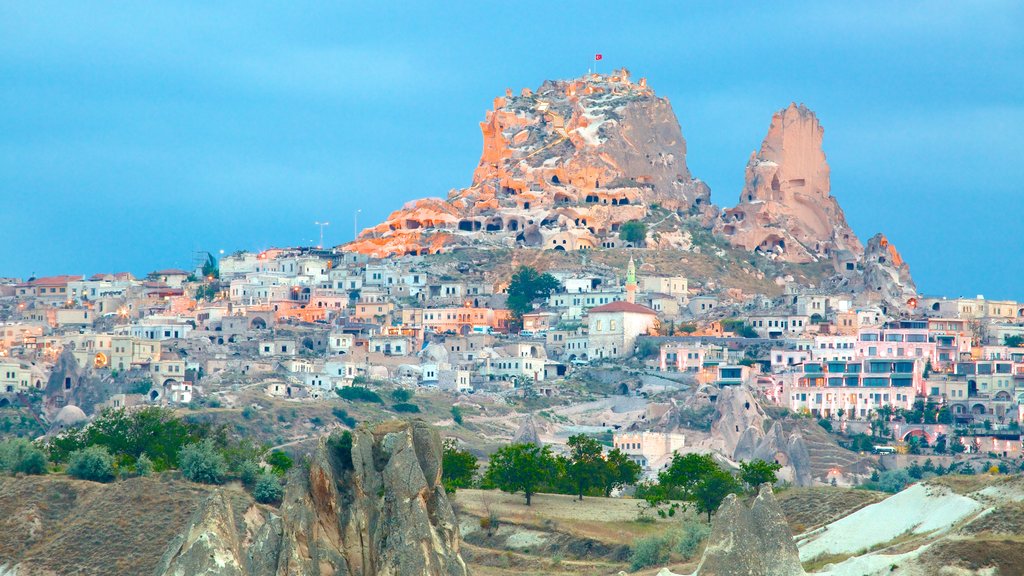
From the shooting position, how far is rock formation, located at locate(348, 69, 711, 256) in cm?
16800

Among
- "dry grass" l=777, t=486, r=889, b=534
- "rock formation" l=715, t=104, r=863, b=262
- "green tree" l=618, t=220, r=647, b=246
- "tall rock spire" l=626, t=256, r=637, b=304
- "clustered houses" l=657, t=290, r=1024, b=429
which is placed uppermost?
"rock formation" l=715, t=104, r=863, b=262

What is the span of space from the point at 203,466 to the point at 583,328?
245 ft

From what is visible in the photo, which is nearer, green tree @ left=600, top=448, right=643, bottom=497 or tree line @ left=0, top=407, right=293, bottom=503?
tree line @ left=0, top=407, right=293, bottom=503

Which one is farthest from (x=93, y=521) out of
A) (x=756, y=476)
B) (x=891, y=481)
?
(x=891, y=481)

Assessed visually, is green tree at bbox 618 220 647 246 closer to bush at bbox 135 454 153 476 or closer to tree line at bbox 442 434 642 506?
tree line at bbox 442 434 642 506

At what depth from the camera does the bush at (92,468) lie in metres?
68.8

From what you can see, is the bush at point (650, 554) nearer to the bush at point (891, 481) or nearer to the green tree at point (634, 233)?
the bush at point (891, 481)

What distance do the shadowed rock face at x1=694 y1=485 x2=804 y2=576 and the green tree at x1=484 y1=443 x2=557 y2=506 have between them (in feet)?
120

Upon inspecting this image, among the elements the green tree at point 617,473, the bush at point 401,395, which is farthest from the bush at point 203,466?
the bush at point 401,395

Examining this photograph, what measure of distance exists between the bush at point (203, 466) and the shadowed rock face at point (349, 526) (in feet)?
97.1

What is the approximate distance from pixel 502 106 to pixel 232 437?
84961mm

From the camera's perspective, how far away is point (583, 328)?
141500mm

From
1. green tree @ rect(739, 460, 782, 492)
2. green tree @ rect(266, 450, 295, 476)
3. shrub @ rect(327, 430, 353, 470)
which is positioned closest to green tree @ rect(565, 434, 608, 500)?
green tree @ rect(739, 460, 782, 492)

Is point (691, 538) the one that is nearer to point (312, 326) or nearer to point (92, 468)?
point (92, 468)
